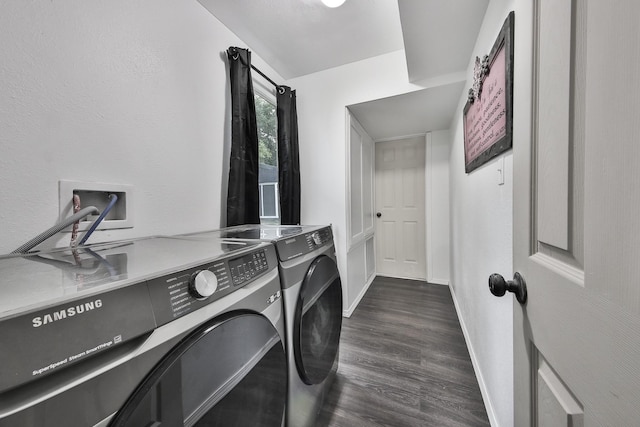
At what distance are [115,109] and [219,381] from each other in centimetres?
119

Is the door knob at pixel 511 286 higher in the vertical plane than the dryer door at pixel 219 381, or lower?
higher

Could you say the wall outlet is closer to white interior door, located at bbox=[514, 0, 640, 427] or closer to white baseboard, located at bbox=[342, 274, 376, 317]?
white interior door, located at bbox=[514, 0, 640, 427]

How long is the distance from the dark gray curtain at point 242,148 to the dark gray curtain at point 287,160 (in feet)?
1.37

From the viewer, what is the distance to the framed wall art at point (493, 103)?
836 mm

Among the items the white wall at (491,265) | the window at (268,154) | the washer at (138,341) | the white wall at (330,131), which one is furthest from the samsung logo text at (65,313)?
Result: the white wall at (330,131)

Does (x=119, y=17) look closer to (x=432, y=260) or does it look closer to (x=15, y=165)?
(x=15, y=165)

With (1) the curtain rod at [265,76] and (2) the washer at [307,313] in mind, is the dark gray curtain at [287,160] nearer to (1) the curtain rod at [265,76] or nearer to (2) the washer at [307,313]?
(1) the curtain rod at [265,76]

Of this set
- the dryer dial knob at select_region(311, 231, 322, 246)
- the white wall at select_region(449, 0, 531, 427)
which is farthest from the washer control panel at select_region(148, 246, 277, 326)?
the white wall at select_region(449, 0, 531, 427)

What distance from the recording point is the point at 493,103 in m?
1.02

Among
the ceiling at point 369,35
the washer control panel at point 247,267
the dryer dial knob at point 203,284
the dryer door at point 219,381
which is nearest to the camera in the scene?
the dryer door at point 219,381

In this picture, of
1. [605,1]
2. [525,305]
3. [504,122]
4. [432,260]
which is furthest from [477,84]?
[432,260]

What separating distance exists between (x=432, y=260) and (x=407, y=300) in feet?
2.57

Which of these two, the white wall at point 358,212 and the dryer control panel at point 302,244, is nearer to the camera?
the dryer control panel at point 302,244

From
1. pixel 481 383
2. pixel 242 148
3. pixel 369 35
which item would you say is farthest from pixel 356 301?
pixel 369 35
